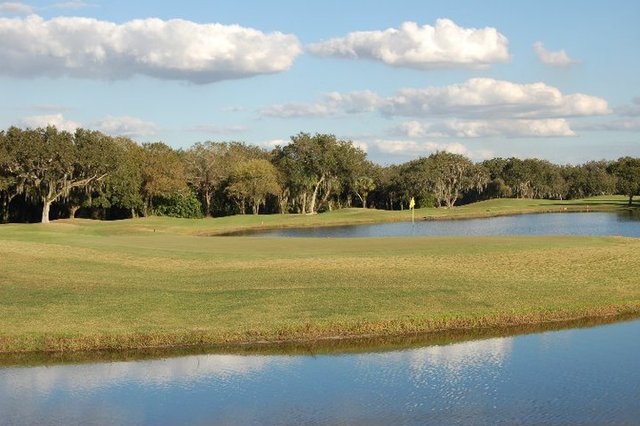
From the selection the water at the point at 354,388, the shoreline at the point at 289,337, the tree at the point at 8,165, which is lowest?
the water at the point at 354,388

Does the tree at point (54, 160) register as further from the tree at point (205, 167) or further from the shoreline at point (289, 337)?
the shoreline at point (289, 337)

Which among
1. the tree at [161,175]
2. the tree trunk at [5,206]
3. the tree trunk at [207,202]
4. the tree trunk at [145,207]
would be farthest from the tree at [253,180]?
the tree trunk at [5,206]

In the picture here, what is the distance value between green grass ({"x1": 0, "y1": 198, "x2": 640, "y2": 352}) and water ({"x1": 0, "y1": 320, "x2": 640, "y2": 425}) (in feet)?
8.33

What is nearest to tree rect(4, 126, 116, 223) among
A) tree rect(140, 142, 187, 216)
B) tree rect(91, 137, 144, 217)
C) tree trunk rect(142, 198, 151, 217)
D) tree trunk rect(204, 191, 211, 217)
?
tree rect(91, 137, 144, 217)

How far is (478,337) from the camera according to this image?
94.1ft

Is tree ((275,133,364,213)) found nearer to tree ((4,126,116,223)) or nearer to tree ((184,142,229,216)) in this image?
tree ((184,142,229,216))

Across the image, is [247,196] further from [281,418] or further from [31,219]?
[281,418]

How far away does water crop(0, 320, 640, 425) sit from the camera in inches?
777

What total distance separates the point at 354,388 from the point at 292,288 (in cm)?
1302

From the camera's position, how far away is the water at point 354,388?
777 inches

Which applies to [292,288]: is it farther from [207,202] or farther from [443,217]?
[207,202]

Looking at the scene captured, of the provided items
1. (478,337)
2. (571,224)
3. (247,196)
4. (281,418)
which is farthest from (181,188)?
(281,418)

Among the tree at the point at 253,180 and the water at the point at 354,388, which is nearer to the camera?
the water at the point at 354,388

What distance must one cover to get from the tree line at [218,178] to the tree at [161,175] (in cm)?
15
